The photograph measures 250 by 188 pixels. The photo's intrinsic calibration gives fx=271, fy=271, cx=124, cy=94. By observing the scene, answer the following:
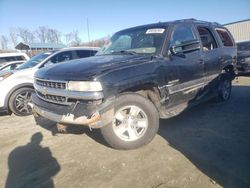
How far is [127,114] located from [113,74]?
74cm

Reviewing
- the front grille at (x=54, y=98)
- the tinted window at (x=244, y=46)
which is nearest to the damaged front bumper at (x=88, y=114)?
the front grille at (x=54, y=98)

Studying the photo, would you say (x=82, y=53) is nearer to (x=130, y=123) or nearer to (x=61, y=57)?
(x=61, y=57)

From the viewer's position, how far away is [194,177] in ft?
10.8

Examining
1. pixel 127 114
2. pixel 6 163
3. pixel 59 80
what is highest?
pixel 59 80

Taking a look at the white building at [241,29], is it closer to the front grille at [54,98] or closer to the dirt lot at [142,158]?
the dirt lot at [142,158]

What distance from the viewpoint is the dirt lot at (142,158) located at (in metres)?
3.34

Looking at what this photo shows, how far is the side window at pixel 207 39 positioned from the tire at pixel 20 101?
454cm

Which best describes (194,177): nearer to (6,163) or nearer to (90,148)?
(90,148)

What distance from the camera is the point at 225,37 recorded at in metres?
6.90

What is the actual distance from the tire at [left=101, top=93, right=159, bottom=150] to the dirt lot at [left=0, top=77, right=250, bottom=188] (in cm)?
16

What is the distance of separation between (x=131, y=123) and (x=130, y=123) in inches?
0.7

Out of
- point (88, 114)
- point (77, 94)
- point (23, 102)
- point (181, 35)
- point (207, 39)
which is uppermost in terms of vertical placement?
point (181, 35)

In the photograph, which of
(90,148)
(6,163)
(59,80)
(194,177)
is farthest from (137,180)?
(6,163)

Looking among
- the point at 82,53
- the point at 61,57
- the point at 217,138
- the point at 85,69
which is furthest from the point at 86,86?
the point at 82,53
